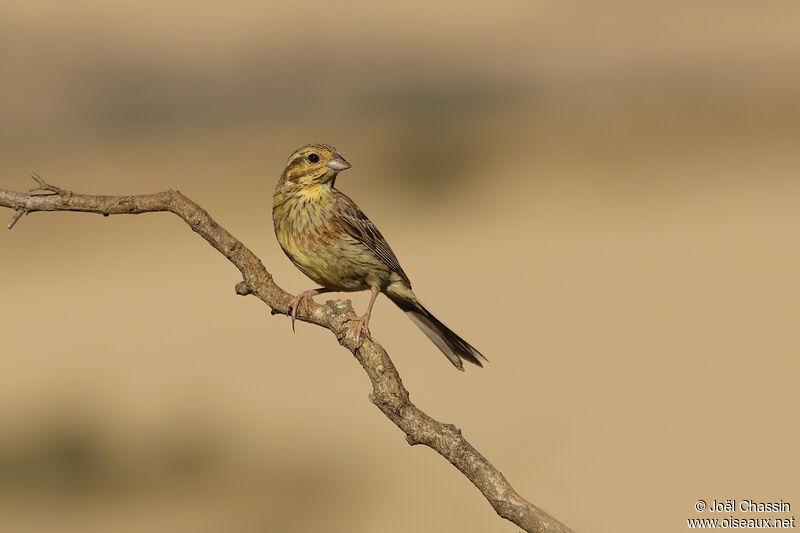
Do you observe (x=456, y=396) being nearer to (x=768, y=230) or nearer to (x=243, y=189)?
(x=768, y=230)

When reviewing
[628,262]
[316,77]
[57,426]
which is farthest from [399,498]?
[316,77]

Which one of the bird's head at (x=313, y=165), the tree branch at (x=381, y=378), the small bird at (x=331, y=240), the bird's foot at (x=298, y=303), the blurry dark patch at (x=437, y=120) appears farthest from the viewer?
the blurry dark patch at (x=437, y=120)

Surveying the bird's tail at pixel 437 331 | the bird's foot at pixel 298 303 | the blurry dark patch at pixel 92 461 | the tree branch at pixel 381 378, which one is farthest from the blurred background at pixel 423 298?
the tree branch at pixel 381 378

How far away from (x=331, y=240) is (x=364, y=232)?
264 mm

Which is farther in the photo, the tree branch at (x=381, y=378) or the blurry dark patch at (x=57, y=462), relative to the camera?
the blurry dark patch at (x=57, y=462)

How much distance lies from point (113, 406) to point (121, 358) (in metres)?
1.41

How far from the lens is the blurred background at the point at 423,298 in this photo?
12258 millimetres

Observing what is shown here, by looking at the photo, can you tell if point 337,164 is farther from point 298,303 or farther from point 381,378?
point 381,378

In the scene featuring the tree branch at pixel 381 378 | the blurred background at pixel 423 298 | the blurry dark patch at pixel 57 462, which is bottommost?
the tree branch at pixel 381 378

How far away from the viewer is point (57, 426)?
14367 mm

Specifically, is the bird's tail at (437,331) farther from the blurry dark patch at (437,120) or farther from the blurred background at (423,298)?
the blurry dark patch at (437,120)

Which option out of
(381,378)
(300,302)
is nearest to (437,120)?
(300,302)

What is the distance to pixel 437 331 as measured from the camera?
256 inches

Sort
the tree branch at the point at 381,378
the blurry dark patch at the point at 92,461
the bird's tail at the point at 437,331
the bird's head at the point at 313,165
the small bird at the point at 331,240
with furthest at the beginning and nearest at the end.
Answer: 1. the blurry dark patch at the point at 92,461
2. the bird's head at the point at 313,165
3. the small bird at the point at 331,240
4. the bird's tail at the point at 437,331
5. the tree branch at the point at 381,378
